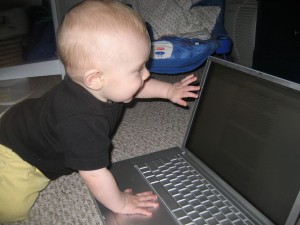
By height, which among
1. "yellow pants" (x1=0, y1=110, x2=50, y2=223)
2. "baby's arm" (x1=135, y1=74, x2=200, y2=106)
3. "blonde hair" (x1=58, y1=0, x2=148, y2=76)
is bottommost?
"yellow pants" (x1=0, y1=110, x2=50, y2=223)

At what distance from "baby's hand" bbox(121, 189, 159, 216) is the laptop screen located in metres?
0.13

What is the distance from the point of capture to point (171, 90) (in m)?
0.70

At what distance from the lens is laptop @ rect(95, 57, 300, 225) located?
414 millimetres

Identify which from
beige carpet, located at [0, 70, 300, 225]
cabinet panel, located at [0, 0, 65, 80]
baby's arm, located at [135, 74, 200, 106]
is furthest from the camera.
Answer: cabinet panel, located at [0, 0, 65, 80]

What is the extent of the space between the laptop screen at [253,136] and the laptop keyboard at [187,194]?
0.03m

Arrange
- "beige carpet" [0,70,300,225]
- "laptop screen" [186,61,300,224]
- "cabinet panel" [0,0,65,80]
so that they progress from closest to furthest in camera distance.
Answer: "laptop screen" [186,61,300,224], "beige carpet" [0,70,300,225], "cabinet panel" [0,0,65,80]

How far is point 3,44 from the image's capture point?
111 cm

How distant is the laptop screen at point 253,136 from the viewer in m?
0.41

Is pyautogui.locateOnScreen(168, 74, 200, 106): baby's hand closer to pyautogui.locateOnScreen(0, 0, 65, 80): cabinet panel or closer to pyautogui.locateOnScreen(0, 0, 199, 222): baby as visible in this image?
pyautogui.locateOnScreen(0, 0, 199, 222): baby

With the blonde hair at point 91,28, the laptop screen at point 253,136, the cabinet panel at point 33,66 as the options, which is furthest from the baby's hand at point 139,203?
the cabinet panel at point 33,66

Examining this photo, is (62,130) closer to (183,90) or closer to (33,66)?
(183,90)

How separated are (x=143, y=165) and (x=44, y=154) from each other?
21 cm

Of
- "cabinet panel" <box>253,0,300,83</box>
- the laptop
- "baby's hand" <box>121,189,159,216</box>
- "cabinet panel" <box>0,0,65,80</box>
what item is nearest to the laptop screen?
the laptop

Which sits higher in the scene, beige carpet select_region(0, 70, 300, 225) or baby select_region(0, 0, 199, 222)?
baby select_region(0, 0, 199, 222)
